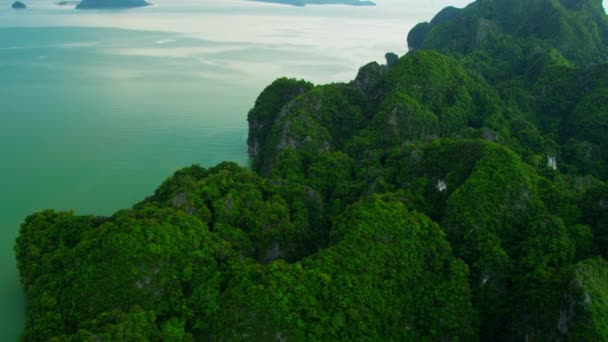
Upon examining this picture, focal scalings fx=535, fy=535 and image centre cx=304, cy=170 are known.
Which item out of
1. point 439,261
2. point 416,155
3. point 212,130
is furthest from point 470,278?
point 212,130

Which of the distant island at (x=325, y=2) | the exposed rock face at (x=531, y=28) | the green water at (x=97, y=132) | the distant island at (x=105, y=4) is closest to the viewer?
the green water at (x=97, y=132)

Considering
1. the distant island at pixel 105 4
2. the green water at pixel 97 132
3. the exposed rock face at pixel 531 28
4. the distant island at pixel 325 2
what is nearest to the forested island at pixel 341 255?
the green water at pixel 97 132

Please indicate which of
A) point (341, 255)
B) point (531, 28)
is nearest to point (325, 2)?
point (531, 28)

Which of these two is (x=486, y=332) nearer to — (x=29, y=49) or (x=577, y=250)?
(x=577, y=250)

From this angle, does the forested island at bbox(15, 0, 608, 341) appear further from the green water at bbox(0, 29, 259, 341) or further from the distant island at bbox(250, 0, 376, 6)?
the distant island at bbox(250, 0, 376, 6)

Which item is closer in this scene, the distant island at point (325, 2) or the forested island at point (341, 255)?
the forested island at point (341, 255)

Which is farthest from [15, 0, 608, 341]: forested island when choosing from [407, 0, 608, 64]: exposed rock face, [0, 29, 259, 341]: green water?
[407, 0, 608, 64]: exposed rock face

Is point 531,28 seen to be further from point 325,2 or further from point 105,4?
point 325,2

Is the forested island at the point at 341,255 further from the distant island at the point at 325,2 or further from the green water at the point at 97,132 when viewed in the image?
the distant island at the point at 325,2
